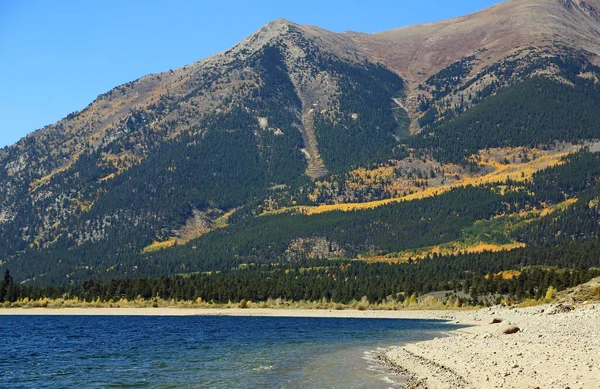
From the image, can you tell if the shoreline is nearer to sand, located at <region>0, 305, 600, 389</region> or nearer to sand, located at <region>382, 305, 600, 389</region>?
sand, located at <region>0, 305, 600, 389</region>

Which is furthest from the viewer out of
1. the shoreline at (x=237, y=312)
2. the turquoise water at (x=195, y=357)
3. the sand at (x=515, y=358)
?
the shoreline at (x=237, y=312)

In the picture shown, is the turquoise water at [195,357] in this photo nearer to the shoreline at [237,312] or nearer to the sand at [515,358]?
the sand at [515,358]

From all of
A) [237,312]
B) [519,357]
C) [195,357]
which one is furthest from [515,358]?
[237,312]

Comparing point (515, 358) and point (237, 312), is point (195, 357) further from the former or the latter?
point (237, 312)

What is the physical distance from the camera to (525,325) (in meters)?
83.4

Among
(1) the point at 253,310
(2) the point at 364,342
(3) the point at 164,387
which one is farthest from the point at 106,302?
(3) the point at 164,387

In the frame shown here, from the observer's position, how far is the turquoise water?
54.3 metres

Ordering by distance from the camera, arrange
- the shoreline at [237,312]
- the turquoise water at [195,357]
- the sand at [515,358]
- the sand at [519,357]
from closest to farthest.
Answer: the sand at [515,358], the sand at [519,357], the turquoise water at [195,357], the shoreline at [237,312]

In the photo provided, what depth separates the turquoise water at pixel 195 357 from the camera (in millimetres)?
54281

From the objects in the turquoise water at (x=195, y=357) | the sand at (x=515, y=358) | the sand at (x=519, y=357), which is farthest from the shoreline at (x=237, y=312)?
the sand at (x=515, y=358)

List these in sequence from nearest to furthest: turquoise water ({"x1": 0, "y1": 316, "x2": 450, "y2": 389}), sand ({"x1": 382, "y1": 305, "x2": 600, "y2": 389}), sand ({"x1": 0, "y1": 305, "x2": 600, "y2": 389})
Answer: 1. sand ({"x1": 382, "y1": 305, "x2": 600, "y2": 389})
2. sand ({"x1": 0, "y1": 305, "x2": 600, "y2": 389})
3. turquoise water ({"x1": 0, "y1": 316, "x2": 450, "y2": 389})

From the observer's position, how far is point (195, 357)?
236ft

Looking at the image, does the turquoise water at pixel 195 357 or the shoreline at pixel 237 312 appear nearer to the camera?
the turquoise water at pixel 195 357

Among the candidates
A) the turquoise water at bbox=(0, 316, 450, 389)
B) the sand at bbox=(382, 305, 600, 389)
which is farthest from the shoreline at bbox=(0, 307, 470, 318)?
the sand at bbox=(382, 305, 600, 389)
